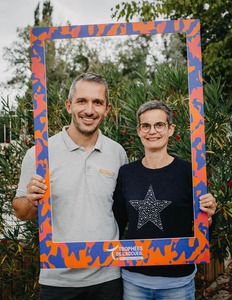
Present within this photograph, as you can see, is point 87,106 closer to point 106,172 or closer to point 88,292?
point 106,172

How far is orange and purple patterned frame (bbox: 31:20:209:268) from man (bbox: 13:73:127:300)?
Answer: 6 cm

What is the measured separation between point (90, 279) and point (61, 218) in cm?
39

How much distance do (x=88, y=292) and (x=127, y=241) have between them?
391mm

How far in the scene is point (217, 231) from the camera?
368 centimetres

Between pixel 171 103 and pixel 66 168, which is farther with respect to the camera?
pixel 171 103

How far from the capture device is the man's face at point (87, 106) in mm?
2473

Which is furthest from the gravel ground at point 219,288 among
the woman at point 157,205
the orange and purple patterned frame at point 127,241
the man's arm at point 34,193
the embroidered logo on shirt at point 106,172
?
the man's arm at point 34,193

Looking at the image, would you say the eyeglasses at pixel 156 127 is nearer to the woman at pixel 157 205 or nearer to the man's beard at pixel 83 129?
the woman at pixel 157 205

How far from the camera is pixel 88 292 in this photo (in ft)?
8.14

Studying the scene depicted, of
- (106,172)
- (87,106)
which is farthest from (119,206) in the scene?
(87,106)

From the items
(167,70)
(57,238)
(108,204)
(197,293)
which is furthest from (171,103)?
(197,293)

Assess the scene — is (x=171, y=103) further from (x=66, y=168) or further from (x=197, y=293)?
(x=197, y=293)

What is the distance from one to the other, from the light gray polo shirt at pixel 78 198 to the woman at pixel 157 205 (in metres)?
0.09

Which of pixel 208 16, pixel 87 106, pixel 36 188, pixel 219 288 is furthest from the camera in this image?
pixel 208 16
